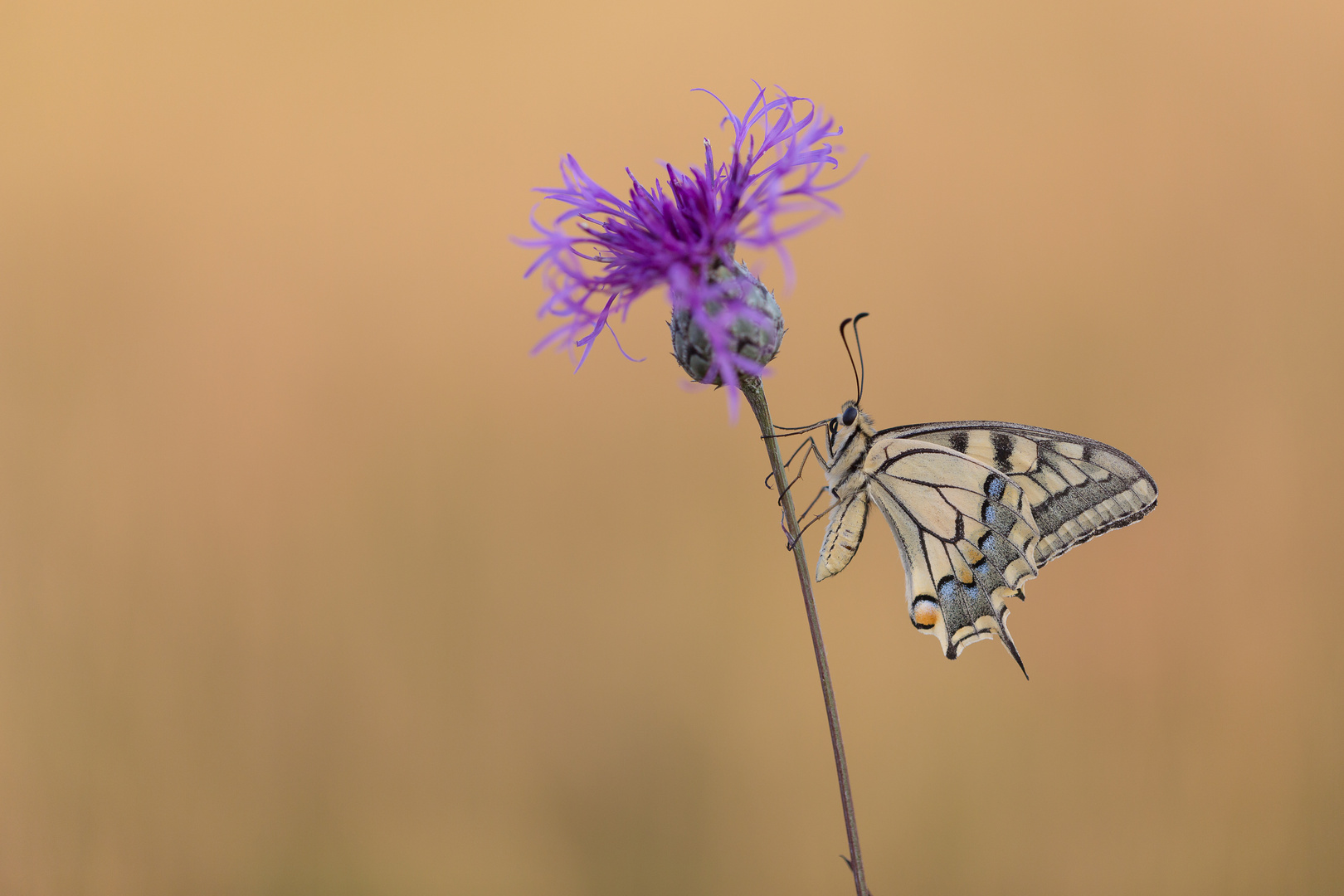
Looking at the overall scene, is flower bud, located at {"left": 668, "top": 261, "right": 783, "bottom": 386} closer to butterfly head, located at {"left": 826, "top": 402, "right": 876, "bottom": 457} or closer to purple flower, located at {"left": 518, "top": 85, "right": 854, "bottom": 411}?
purple flower, located at {"left": 518, "top": 85, "right": 854, "bottom": 411}

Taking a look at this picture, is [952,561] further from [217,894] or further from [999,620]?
[217,894]

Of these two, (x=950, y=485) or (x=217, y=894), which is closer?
(x=950, y=485)

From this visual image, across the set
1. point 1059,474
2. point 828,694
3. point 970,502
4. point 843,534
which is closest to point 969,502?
point 970,502

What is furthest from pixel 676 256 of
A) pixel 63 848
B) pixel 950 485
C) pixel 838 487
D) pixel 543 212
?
pixel 543 212

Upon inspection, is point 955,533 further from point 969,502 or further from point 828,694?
point 828,694

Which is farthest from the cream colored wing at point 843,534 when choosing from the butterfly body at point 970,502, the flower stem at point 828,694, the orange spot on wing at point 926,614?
the flower stem at point 828,694

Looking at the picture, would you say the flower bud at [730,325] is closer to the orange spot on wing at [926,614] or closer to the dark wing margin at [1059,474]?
the dark wing margin at [1059,474]
